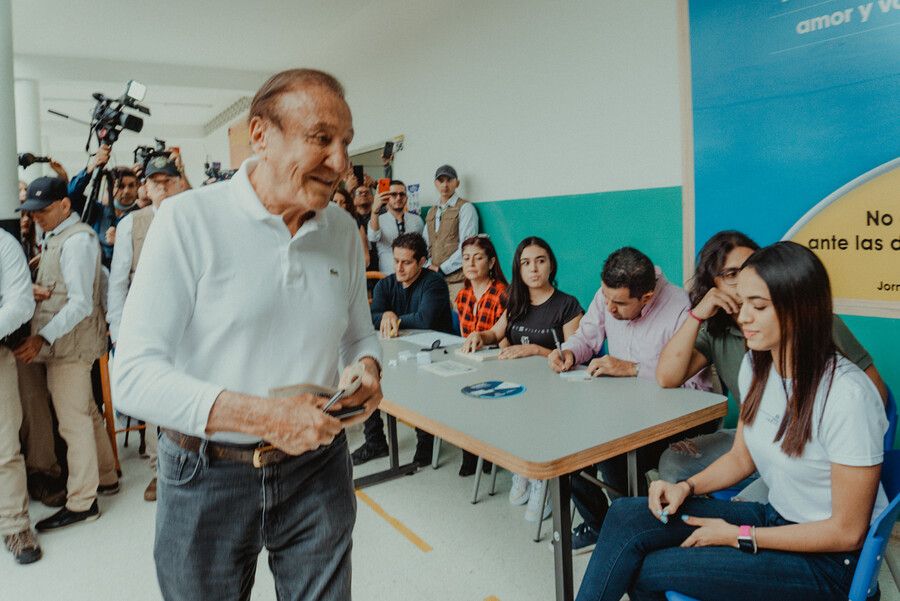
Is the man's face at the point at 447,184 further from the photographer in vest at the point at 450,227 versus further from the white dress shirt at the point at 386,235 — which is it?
the white dress shirt at the point at 386,235

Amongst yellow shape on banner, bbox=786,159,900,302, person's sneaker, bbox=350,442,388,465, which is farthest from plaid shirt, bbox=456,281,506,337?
yellow shape on banner, bbox=786,159,900,302

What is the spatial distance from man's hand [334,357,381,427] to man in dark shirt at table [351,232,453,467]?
2.25 meters

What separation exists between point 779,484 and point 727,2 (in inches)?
99.1

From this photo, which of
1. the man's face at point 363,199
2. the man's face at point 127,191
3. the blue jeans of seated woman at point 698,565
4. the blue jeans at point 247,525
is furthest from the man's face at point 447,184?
the blue jeans at point 247,525

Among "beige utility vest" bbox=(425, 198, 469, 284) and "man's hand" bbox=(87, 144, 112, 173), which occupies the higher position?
"man's hand" bbox=(87, 144, 112, 173)

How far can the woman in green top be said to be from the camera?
2.11 m

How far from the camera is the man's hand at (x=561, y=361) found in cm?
248

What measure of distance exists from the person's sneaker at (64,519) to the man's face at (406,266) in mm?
2028

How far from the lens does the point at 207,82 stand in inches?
344

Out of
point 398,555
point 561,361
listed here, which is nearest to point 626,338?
point 561,361

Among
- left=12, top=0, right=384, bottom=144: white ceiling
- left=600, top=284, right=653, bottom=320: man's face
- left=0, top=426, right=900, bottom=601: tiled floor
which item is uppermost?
left=12, top=0, right=384, bottom=144: white ceiling

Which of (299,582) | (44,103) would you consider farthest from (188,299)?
(44,103)

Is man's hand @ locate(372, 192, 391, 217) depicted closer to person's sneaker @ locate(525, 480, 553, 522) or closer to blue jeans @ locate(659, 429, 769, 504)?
person's sneaker @ locate(525, 480, 553, 522)

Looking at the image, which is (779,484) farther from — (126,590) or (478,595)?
(126,590)
